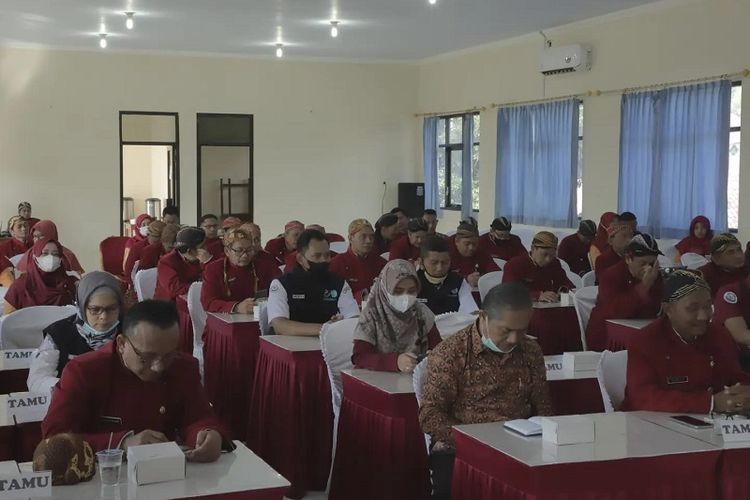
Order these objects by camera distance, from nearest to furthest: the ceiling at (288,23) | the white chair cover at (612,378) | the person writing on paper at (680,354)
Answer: the person writing on paper at (680,354) → the white chair cover at (612,378) → the ceiling at (288,23)

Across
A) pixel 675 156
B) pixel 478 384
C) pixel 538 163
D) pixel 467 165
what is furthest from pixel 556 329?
pixel 467 165

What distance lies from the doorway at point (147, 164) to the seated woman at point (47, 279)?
24.7ft

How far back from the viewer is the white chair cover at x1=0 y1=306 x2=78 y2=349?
480 centimetres

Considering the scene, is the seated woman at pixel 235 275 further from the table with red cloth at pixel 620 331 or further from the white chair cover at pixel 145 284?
the table with red cloth at pixel 620 331

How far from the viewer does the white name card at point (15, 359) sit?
4.26m

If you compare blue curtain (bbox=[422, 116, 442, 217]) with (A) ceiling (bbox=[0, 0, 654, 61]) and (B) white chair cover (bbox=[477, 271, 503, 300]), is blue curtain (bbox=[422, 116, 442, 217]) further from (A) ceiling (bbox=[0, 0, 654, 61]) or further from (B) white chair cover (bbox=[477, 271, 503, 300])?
(B) white chair cover (bbox=[477, 271, 503, 300])

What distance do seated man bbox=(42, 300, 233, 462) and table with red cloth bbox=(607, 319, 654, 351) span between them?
3.31 metres

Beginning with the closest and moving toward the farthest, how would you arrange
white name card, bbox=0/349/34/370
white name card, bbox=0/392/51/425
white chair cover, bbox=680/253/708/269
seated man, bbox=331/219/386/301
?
white name card, bbox=0/392/51/425 → white name card, bbox=0/349/34/370 → seated man, bbox=331/219/386/301 → white chair cover, bbox=680/253/708/269

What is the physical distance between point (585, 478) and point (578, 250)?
7060 millimetres

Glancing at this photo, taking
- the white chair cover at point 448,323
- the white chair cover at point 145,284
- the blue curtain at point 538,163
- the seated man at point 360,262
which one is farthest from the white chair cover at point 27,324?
the blue curtain at point 538,163

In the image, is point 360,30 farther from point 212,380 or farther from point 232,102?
point 212,380

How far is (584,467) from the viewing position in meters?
2.77

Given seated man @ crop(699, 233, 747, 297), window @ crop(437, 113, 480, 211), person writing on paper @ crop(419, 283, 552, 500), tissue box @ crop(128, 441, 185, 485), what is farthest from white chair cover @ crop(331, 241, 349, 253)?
tissue box @ crop(128, 441, 185, 485)

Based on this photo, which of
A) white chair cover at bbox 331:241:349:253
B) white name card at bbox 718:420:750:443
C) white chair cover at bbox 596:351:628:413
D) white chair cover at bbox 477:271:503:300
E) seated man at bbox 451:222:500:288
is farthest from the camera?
white chair cover at bbox 331:241:349:253
